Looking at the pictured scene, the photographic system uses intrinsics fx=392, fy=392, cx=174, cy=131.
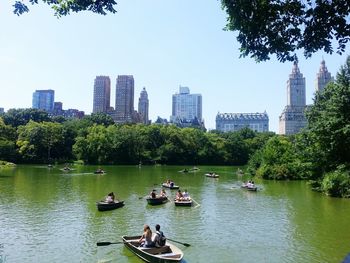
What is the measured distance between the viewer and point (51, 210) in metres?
25.0

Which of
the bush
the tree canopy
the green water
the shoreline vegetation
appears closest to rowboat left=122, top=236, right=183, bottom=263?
the green water

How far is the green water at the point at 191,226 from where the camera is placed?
51.9 feet

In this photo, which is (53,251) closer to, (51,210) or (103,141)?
(51,210)

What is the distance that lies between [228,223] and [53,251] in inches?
394

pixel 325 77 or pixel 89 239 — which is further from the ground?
pixel 325 77

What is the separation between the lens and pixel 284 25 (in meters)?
8.09

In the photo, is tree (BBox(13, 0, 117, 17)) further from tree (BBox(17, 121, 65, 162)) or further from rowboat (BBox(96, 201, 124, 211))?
tree (BBox(17, 121, 65, 162))

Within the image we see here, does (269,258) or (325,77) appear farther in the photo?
(325,77)

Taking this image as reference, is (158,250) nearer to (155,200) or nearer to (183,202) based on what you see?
(183,202)

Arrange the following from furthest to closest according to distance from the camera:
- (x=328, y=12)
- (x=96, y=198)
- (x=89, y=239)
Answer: (x=96, y=198)
(x=89, y=239)
(x=328, y=12)

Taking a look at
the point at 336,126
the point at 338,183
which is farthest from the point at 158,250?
the point at 338,183

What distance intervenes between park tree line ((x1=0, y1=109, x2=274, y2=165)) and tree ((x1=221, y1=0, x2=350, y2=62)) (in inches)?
2789

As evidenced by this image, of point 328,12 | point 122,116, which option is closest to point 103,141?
point 328,12

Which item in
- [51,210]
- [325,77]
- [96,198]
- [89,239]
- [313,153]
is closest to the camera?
[89,239]
